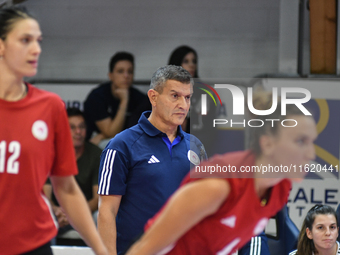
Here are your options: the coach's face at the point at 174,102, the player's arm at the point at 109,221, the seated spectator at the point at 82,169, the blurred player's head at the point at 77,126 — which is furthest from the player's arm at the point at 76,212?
the blurred player's head at the point at 77,126

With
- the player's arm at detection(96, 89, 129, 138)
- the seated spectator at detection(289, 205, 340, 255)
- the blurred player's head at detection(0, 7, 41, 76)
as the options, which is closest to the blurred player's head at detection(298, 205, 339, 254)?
the seated spectator at detection(289, 205, 340, 255)

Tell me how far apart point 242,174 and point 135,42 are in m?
4.82

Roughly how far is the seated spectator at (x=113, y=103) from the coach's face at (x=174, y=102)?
2381mm

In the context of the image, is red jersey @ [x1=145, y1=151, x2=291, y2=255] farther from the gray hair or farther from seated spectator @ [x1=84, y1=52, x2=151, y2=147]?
seated spectator @ [x1=84, y1=52, x2=151, y2=147]

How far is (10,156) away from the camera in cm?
163

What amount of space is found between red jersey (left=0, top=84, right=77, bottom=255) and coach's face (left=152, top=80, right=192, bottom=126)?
3.27 ft

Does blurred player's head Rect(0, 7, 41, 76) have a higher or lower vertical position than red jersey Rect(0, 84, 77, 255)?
higher

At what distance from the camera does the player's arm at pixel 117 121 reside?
5.08 metres

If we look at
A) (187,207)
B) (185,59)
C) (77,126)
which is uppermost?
(185,59)

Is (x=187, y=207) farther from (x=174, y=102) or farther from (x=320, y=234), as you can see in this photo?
(x=320, y=234)

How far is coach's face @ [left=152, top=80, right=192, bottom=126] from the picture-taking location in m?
2.67

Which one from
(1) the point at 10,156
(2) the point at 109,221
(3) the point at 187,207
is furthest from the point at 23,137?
(2) the point at 109,221

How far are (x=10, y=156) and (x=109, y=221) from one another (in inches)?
40.1

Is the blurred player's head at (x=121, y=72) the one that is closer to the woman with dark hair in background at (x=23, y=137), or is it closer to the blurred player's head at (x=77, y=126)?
the blurred player's head at (x=77, y=126)
